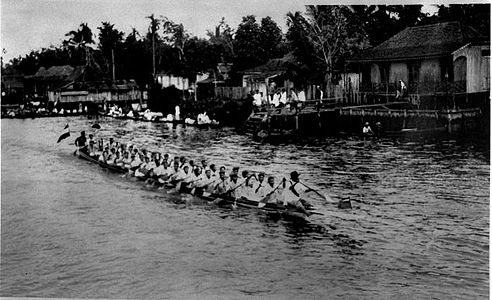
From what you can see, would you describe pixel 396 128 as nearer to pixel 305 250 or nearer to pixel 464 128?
pixel 464 128

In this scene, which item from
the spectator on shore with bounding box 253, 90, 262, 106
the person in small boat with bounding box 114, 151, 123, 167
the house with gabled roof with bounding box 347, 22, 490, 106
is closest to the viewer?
the house with gabled roof with bounding box 347, 22, 490, 106

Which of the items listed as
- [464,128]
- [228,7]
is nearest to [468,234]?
[464,128]

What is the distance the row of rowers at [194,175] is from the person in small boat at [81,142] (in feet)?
0.37

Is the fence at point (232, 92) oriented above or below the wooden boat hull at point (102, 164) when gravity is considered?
above

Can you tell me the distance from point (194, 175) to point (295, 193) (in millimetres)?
1197

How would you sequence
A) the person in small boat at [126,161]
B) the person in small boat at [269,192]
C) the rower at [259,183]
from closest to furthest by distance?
the person in small boat at [269,192], the rower at [259,183], the person in small boat at [126,161]

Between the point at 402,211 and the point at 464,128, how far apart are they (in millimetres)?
874

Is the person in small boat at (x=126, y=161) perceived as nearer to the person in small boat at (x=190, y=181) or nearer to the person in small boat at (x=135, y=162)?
the person in small boat at (x=135, y=162)

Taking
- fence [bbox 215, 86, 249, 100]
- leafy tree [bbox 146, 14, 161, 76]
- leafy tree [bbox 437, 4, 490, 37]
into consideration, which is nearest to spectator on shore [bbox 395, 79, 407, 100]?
leafy tree [bbox 437, 4, 490, 37]

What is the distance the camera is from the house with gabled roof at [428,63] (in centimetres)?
511

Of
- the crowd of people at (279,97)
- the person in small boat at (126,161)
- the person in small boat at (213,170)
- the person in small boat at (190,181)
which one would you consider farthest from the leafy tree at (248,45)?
the person in small boat at (126,161)

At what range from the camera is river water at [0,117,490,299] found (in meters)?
4.50

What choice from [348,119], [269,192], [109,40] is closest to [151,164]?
[109,40]

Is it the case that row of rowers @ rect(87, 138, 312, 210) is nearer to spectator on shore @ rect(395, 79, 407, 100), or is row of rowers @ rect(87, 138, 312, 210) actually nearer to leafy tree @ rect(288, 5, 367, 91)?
leafy tree @ rect(288, 5, 367, 91)
